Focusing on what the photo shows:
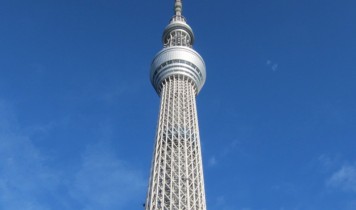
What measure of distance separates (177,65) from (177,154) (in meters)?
16.2

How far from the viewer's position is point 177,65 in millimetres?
79000

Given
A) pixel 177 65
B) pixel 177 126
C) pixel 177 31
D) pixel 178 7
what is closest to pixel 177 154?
pixel 177 126

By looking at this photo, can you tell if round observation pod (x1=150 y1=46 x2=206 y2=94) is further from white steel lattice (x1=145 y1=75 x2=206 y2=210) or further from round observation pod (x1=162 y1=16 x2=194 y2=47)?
round observation pod (x1=162 y1=16 x2=194 y2=47)

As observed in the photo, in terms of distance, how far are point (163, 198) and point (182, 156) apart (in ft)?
26.2

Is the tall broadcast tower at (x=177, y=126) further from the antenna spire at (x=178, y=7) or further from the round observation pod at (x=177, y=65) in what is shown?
the antenna spire at (x=178, y=7)

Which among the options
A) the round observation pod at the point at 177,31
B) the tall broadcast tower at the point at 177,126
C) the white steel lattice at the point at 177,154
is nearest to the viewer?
the white steel lattice at the point at 177,154

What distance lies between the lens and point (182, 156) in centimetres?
6806

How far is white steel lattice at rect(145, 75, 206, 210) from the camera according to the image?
62281 millimetres

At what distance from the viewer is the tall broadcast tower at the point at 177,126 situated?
62.8 m

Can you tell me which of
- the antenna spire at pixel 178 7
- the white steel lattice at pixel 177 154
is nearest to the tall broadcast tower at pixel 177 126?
the white steel lattice at pixel 177 154

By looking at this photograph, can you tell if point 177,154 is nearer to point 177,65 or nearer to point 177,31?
point 177,65


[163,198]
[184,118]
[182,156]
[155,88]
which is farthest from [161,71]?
[163,198]

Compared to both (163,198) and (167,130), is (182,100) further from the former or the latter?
(163,198)

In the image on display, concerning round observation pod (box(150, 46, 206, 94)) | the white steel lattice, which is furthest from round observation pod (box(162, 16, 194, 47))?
the white steel lattice
